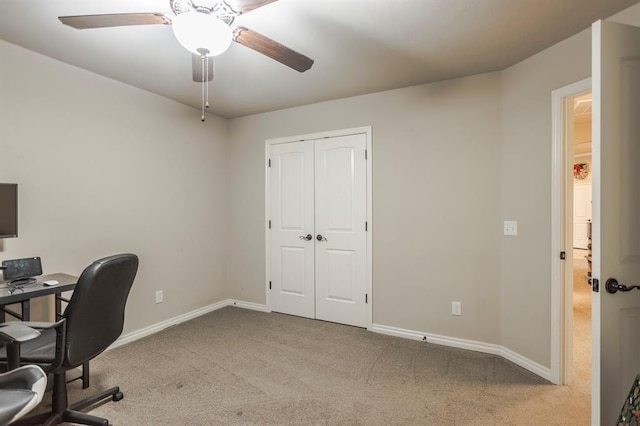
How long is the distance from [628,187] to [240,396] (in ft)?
8.24

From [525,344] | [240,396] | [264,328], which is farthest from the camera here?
[264,328]

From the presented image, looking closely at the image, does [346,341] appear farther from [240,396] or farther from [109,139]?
[109,139]

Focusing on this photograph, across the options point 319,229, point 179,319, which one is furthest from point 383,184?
point 179,319

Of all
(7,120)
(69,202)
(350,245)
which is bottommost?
(350,245)

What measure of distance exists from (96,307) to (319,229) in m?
2.28

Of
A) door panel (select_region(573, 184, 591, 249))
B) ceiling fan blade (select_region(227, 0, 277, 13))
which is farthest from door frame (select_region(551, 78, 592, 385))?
door panel (select_region(573, 184, 591, 249))

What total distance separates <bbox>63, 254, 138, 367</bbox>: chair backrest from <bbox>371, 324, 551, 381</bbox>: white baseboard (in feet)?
7.79

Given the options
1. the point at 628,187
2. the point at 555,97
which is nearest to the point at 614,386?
the point at 628,187

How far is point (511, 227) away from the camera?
2.66 metres

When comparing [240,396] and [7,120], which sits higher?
[7,120]

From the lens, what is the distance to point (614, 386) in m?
1.47

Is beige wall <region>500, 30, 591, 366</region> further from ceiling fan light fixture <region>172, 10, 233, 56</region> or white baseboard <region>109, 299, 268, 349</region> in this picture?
white baseboard <region>109, 299, 268, 349</region>

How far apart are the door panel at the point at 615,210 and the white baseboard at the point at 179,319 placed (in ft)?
10.6

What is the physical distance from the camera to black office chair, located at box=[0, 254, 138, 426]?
5.36ft
